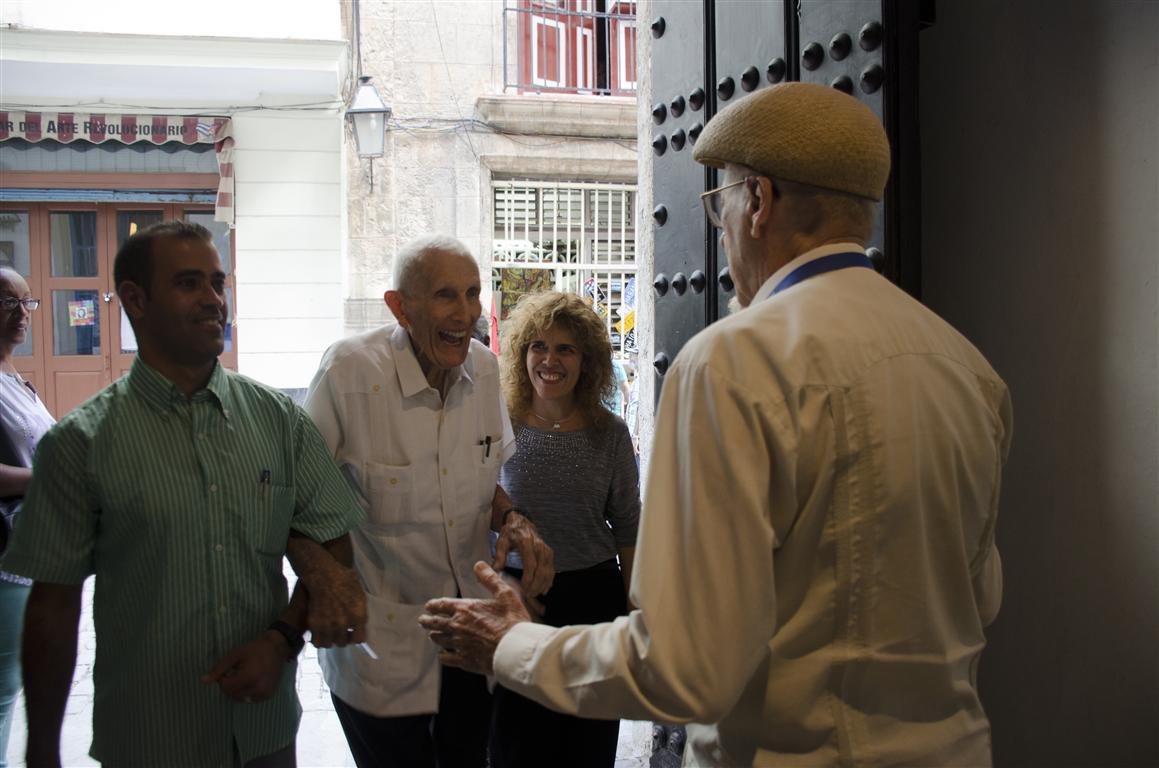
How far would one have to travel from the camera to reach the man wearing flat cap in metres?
1.21

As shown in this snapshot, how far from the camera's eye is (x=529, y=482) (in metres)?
2.78

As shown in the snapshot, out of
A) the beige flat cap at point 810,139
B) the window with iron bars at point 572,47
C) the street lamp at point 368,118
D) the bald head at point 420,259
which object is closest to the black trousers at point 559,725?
the bald head at point 420,259

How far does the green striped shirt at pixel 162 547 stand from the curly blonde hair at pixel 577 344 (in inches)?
46.0

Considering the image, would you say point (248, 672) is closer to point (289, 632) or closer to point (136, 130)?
point (289, 632)

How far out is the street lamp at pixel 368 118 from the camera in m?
8.52

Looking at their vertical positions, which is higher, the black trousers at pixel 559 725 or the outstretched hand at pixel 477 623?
the outstretched hand at pixel 477 623

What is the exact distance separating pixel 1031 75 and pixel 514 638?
1492 mm

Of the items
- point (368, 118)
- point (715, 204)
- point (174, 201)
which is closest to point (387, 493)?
point (715, 204)

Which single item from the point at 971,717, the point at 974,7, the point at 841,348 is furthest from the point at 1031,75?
the point at 971,717

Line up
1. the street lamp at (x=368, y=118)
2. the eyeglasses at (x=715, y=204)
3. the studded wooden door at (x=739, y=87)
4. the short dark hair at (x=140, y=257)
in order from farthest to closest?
the street lamp at (x=368, y=118) → the studded wooden door at (x=739, y=87) → the short dark hair at (x=140, y=257) → the eyeglasses at (x=715, y=204)

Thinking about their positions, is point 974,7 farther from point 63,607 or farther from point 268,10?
point 268,10

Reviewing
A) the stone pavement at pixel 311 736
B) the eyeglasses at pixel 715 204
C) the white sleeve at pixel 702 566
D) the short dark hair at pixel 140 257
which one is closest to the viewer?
the white sleeve at pixel 702 566

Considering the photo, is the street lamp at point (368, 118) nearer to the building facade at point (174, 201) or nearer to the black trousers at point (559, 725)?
the building facade at point (174, 201)

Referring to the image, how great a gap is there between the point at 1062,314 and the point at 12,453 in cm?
271
